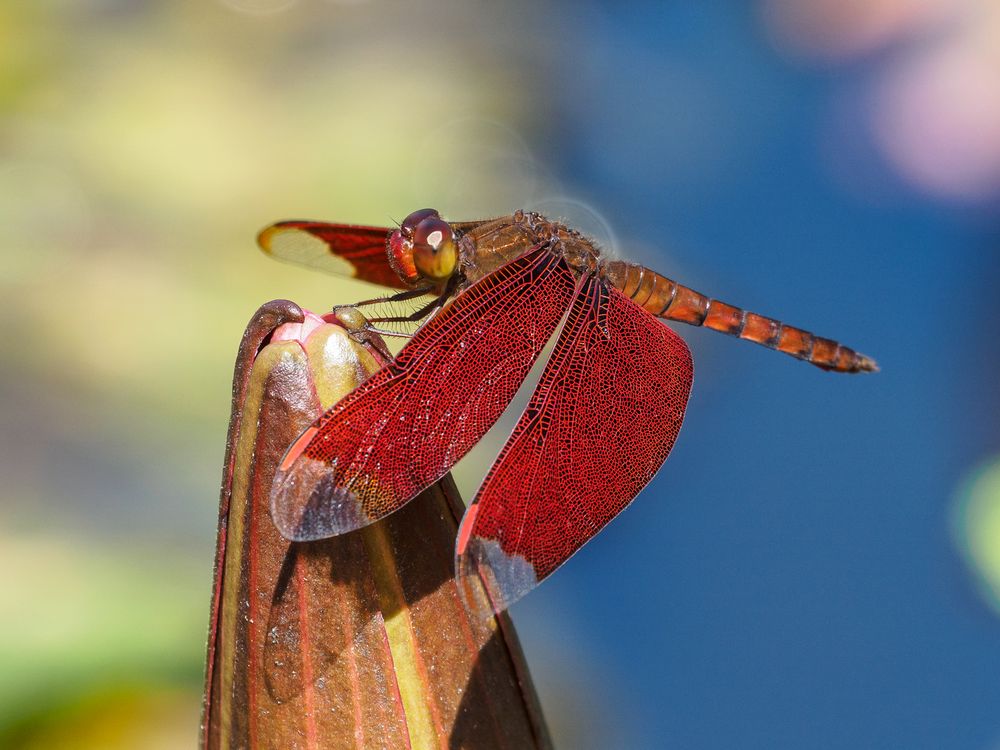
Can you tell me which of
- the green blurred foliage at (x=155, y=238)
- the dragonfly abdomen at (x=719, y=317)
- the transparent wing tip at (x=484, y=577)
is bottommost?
the transparent wing tip at (x=484, y=577)

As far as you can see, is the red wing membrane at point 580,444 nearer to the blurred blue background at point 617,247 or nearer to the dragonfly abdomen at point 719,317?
the dragonfly abdomen at point 719,317

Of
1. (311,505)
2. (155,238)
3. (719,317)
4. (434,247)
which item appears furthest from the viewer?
(155,238)

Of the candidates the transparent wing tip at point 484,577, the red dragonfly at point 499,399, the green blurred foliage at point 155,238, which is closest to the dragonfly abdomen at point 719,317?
the red dragonfly at point 499,399

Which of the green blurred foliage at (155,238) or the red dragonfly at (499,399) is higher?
the green blurred foliage at (155,238)

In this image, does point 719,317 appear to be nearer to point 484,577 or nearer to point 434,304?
point 434,304

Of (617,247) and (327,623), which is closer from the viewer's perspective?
(327,623)

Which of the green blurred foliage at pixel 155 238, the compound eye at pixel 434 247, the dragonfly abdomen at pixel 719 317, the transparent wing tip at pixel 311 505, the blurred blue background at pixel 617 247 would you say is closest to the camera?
the transparent wing tip at pixel 311 505

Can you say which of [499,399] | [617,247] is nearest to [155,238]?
[617,247]

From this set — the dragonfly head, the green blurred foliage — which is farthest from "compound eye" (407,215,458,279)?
the green blurred foliage
